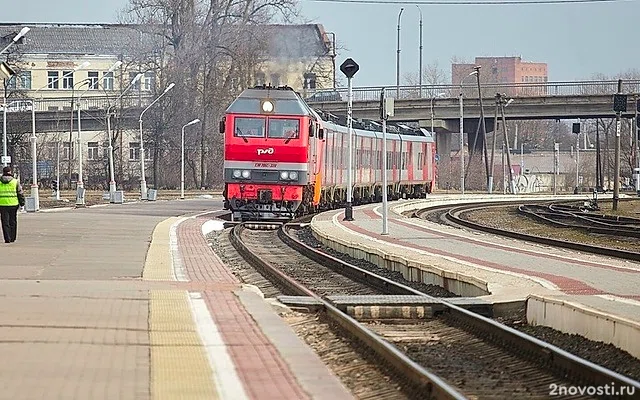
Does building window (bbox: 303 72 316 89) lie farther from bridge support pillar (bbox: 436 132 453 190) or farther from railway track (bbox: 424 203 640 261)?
bridge support pillar (bbox: 436 132 453 190)

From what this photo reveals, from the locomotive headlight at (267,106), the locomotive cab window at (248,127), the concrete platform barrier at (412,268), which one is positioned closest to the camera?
the concrete platform barrier at (412,268)

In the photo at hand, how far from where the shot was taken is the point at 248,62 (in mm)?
68688

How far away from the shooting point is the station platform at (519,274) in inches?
433

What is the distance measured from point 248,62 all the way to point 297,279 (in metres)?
51.3

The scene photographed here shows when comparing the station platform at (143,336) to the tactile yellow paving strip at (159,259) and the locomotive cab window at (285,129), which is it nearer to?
the tactile yellow paving strip at (159,259)

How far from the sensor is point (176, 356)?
9055mm

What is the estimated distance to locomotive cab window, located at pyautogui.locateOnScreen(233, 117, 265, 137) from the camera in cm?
3378

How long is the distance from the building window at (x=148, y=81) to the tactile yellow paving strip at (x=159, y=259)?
162ft

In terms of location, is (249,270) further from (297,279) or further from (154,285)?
(154,285)

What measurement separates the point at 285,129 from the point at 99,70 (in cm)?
8149

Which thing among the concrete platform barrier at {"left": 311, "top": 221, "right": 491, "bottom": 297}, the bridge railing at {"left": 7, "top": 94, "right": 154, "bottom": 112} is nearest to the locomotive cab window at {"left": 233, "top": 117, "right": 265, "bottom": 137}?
the concrete platform barrier at {"left": 311, "top": 221, "right": 491, "bottom": 297}

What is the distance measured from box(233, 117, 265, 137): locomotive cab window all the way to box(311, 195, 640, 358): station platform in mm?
4863

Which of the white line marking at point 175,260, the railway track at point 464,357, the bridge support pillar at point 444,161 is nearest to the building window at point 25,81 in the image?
the bridge support pillar at point 444,161

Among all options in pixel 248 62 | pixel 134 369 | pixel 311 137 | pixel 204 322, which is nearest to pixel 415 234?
pixel 311 137
